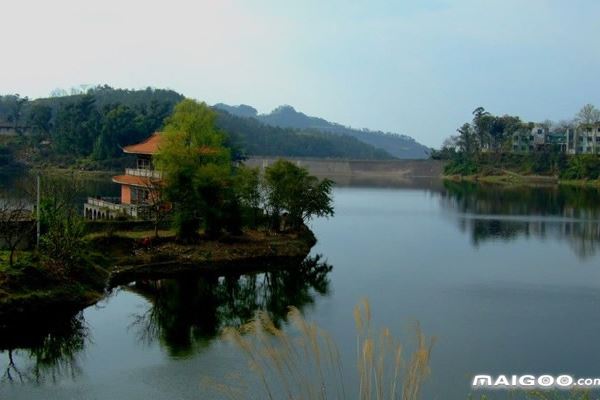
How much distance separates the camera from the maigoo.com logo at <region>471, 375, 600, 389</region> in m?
14.5

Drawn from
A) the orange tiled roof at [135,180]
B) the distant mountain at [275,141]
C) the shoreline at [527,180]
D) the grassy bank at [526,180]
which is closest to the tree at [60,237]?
the orange tiled roof at [135,180]

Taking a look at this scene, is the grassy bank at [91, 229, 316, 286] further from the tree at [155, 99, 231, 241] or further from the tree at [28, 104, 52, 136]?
the tree at [28, 104, 52, 136]

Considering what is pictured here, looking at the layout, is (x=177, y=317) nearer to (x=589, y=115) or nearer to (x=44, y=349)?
(x=44, y=349)

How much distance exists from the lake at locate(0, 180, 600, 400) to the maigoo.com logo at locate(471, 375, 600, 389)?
0.37m

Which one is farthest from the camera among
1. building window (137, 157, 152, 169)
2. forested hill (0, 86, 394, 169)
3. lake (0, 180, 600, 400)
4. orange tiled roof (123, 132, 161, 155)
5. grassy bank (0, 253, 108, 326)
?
forested hill (0, 86, 394, 169)

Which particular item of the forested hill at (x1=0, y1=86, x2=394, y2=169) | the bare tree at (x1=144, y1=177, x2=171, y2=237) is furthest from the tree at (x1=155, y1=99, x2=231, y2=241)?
the forested hill at (x1=0, y1=86, x2=394, y2=169)

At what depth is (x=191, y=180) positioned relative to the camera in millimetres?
29188

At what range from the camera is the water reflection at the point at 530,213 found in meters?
41.1

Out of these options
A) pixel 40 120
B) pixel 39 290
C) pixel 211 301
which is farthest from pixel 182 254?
pixel 40 120

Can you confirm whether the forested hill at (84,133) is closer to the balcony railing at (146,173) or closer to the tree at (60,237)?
the balcony railing at (146,173)

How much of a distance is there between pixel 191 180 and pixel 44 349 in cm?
1287

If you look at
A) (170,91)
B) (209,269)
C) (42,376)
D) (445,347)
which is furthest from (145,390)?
(170,91)

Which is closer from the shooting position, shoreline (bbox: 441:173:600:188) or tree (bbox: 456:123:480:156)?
shoreline (bbox: 441:173:600:188)

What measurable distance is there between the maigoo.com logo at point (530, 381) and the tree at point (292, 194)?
755 inches
